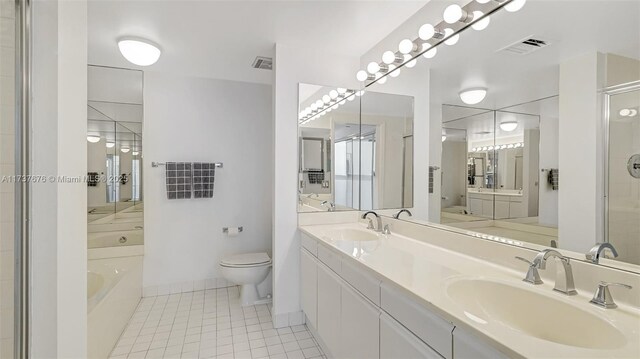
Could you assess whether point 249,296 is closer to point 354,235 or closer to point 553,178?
point 354,235

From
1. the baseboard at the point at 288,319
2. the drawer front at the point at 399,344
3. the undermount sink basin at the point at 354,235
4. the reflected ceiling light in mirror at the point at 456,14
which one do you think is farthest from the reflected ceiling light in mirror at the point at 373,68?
the baseboard at the point at 288,319

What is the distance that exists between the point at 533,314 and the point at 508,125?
2.70 feet

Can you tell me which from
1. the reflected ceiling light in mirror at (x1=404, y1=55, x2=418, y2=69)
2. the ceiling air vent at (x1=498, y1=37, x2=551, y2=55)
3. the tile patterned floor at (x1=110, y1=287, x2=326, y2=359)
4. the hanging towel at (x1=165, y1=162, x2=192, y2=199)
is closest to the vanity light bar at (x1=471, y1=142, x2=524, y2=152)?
the ceiling air vent at (x1=498, y1=37, x2=551, y2=55)

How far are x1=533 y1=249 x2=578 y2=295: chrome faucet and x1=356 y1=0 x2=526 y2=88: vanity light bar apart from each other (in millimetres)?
1122

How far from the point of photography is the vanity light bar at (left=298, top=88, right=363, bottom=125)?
2.42m

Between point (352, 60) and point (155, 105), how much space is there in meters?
2.03

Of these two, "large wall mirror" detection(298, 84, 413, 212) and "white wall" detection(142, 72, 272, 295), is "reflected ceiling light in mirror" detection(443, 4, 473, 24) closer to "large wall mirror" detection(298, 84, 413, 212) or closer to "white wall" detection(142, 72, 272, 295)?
"large wall mirror" detection(298, 84, 413, 212)

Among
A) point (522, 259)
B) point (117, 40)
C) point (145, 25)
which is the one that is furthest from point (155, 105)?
point (522, 259)

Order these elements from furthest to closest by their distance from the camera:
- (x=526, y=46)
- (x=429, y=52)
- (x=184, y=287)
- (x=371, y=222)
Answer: (x=184, y=287) < (x=371, y=222) < (x=429, y=52) < (x=526, y=46)

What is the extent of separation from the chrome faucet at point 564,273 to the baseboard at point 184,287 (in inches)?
115

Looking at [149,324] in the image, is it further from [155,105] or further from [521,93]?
[521,93]

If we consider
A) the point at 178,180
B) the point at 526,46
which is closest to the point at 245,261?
the point at 178,180

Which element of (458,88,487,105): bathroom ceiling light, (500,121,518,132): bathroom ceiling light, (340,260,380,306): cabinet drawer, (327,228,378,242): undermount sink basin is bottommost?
(340,260,380,306): cabinet drawer

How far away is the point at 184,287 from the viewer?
303 centimetres
